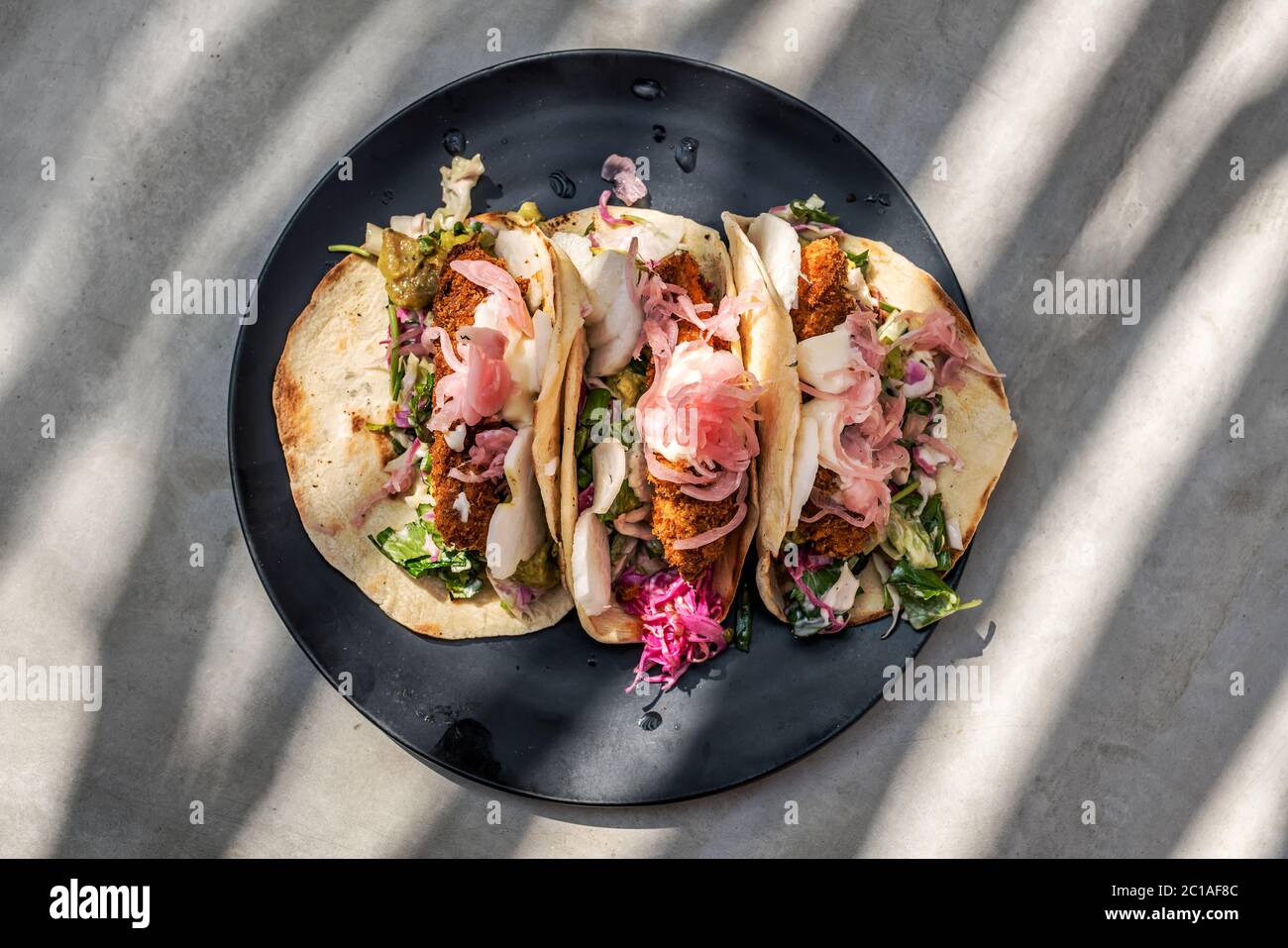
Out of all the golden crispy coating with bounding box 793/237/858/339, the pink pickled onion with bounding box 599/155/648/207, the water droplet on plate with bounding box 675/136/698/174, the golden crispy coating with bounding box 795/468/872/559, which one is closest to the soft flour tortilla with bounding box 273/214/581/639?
the pink pickled onion with bounding box 599/155/648/207

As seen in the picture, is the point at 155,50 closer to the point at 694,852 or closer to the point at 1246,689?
the point at 694,852

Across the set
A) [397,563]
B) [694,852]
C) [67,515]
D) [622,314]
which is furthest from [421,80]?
[694,852]

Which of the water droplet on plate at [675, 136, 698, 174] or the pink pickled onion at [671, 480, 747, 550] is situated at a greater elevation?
the water droplet on plate at [675, 136, 698, 174]

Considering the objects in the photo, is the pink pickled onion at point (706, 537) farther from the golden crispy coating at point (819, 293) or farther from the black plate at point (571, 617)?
the golden crispy coating at point (819, 293)

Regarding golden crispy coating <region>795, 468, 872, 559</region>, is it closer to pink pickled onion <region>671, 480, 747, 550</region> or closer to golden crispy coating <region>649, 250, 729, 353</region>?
pink pickled onion <region>671, 480, 747, 550</region>

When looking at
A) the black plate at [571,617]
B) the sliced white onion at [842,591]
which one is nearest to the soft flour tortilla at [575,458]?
the black plate at [571,617]
